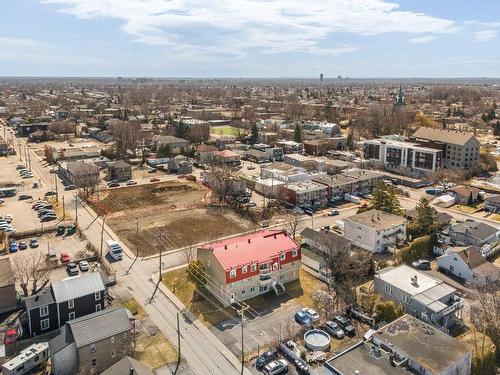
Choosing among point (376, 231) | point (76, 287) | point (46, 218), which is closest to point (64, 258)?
point (76, 287)

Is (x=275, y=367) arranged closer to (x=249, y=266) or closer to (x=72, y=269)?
(x=249, y=266)

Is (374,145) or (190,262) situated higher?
(374,145)

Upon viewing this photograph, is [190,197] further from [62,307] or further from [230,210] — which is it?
[62,307]

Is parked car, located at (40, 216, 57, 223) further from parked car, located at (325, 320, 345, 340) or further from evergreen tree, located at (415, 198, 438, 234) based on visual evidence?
evergreen tree, located at (415, 198, 438, 234)

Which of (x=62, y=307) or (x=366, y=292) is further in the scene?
(x=366, y=292)

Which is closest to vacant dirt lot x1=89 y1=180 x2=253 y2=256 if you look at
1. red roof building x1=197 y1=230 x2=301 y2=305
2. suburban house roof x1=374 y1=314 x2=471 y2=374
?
red roof building x1=197 y1=230 x2=301 y2=305

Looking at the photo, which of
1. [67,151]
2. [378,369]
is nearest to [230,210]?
[378,369]

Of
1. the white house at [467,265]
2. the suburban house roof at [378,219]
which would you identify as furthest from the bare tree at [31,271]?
the white house at [467,265]

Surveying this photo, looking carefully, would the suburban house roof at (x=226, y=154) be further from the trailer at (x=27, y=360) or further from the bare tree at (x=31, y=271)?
the trailer at (x=27, y=360)
